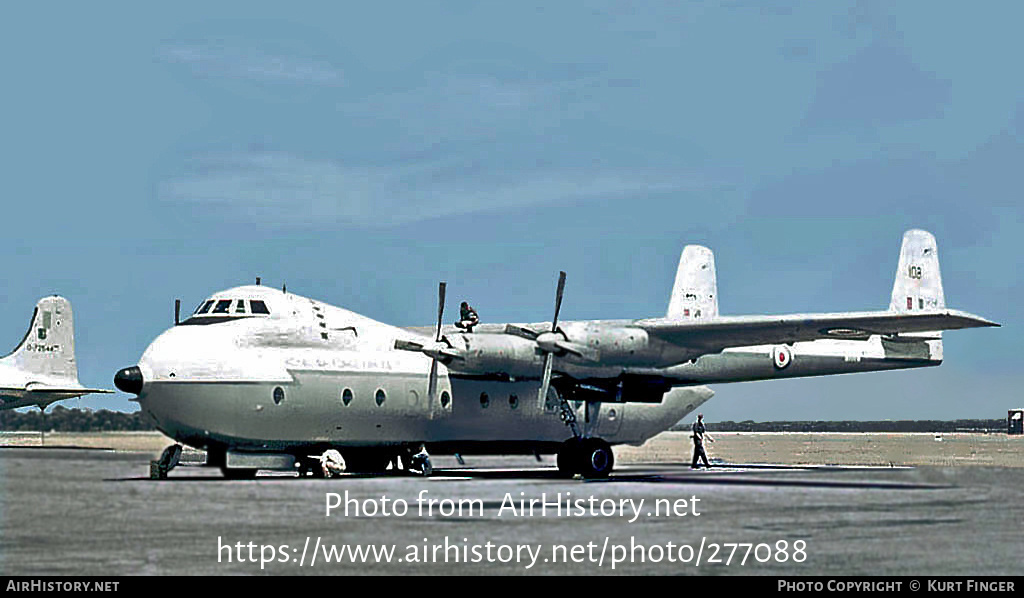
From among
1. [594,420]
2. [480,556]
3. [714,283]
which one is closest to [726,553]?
[480,556]

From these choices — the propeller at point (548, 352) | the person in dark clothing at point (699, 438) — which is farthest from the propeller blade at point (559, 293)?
the person in dark clothing at point (699, 438)

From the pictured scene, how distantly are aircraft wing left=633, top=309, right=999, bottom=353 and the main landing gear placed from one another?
310 cm

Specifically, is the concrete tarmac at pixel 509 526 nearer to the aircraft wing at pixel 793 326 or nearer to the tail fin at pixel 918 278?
the aircraft wing at pixel 793 326

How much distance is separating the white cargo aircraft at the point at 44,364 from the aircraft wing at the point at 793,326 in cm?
3927

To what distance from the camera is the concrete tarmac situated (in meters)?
12.8

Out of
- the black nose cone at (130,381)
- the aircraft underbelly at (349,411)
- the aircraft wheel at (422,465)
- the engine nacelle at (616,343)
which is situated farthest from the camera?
the aircraft wheel at (422,465)

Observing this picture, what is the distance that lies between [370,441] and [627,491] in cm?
718

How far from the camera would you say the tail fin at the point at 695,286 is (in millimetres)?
37406

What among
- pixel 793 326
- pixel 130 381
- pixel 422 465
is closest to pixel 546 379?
pixel 422 465

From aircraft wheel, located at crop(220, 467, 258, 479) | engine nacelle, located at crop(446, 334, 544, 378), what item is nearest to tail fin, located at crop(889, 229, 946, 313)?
engine nacelle, located at crop(446, 334, 544, 378)

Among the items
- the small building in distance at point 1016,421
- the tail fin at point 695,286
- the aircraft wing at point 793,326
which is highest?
the tail fin at point 695,286

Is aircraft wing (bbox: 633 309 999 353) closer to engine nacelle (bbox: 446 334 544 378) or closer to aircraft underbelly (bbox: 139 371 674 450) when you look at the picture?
engine nacelle (bbox: 446 334 544 378)

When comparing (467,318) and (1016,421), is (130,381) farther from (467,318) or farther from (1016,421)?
(1016,421)

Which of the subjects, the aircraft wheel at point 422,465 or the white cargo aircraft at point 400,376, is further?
the aircraft wheel at point 422,465
